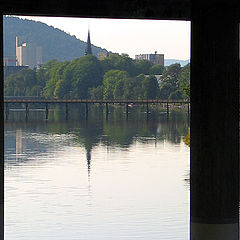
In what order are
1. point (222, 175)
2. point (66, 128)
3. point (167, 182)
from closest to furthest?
point (222, 175) < point (167, 182) < point (66, 128)

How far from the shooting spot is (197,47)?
11.9m

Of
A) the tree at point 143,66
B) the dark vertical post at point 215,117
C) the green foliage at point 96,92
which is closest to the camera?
the dark vertical post at point 215,117

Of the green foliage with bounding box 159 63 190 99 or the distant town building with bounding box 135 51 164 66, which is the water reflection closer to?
the green foliage with bounding box 159 63 190 99

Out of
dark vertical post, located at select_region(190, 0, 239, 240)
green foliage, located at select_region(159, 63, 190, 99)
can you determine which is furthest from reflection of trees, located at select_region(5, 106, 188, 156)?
dark vertical post, located at select_region(190, 0, 239, 240)

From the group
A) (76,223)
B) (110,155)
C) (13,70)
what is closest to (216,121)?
(76,223)

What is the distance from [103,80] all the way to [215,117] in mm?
133119

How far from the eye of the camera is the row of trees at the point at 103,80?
448ft

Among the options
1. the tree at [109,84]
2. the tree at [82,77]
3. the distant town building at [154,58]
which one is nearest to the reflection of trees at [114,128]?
the tree at [109,84]

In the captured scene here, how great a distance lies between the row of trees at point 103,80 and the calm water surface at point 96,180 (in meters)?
30.4

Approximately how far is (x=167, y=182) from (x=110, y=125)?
166ft

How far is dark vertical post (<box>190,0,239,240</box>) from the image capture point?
1156 centimetres

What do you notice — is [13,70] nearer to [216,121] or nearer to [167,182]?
[167,182]

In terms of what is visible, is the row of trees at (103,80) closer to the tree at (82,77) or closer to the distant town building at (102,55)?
the tree at (82,77)

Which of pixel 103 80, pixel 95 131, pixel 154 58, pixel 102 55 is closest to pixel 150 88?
pixel 103 80
